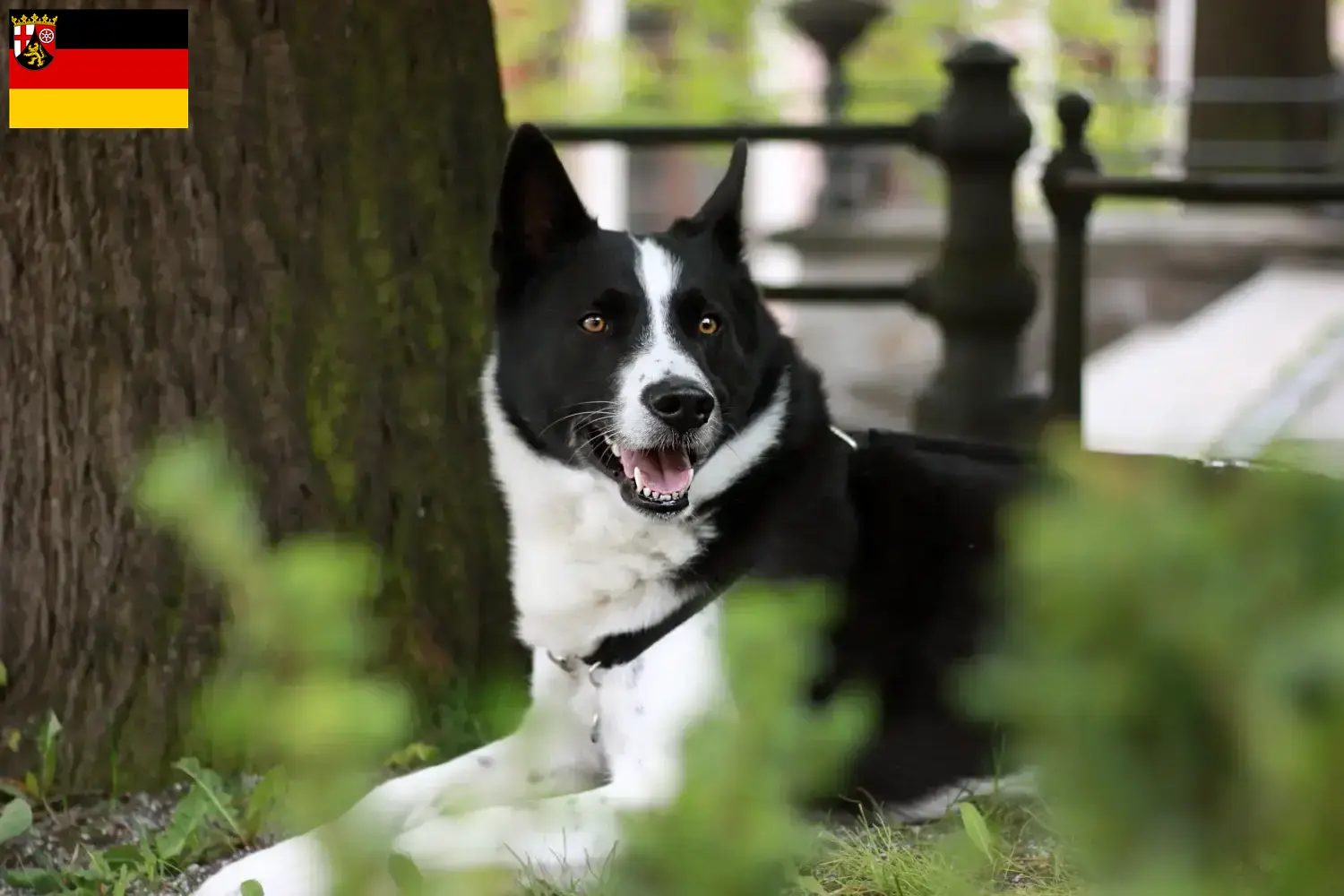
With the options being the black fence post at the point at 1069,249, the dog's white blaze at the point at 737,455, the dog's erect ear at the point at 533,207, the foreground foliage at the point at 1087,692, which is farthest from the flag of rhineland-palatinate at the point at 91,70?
the black fence post at the point at 1069,249

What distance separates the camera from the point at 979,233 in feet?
16.9

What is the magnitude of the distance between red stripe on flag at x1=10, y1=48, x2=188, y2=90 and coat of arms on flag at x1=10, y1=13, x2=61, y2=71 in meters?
0.01

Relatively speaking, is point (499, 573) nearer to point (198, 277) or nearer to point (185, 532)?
point (198, 277)

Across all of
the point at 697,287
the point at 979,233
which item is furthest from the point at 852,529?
the point at 979,233

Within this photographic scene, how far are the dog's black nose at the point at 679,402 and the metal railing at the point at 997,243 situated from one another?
263 centimetres

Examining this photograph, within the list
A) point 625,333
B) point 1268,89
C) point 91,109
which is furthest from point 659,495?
point 1268,89

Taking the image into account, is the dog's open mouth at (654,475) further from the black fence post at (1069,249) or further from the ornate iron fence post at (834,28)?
the ornate iron fence post at (834,28)

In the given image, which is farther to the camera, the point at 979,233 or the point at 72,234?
the point at 979,233

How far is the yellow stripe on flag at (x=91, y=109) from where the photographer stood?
2904 millimetres

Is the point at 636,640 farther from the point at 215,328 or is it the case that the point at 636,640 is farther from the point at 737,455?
the point at 215,328

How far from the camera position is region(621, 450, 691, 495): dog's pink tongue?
2.67 meters

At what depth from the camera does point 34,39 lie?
2.93m

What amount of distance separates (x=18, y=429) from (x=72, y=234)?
0.38 meters

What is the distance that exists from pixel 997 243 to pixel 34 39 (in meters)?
3.15
